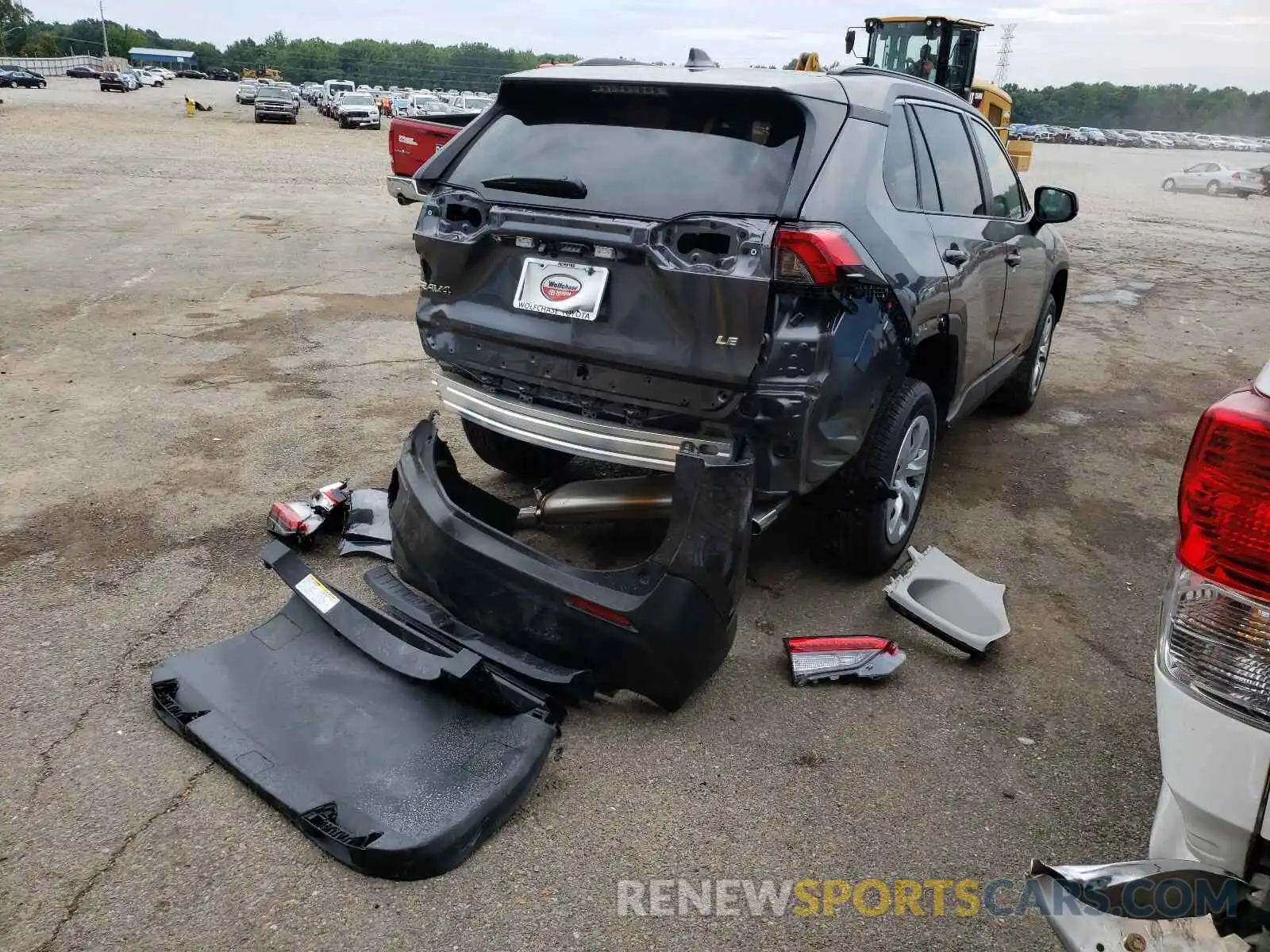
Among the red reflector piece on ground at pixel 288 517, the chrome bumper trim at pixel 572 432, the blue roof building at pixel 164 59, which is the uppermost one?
the blue roof building at pixel 164 59

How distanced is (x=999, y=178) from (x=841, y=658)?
3.08 meters

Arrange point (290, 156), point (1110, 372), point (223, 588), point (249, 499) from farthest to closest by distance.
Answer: point (290, 156) < point (1110, 372) < point (249, 499) < point (223, 588)

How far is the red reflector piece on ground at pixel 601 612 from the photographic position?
3.00 meters

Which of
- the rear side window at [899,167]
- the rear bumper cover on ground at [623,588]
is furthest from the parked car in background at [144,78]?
the rear bumper cover on ground at [623,588]

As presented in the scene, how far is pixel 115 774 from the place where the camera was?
9.15ft

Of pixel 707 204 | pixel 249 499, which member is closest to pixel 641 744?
pixel 707 204

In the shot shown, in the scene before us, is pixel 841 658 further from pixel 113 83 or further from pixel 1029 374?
pixel 113 83

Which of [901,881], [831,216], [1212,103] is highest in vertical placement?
[1212,103]

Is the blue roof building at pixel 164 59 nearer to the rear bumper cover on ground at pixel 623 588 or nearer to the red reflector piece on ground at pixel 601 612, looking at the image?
the rear bumper cover on ground at pixel 623 588

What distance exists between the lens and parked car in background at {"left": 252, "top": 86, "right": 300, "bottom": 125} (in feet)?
134

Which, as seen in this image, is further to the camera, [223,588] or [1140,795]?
[223,588]

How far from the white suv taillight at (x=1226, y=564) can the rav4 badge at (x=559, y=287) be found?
200 centimetres

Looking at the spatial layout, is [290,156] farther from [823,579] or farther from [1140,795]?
[1140,795]

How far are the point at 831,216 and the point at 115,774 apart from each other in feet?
9.23
